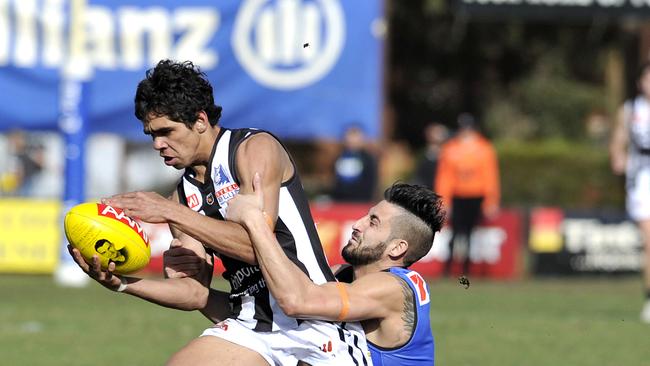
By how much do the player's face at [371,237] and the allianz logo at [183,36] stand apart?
11.3m

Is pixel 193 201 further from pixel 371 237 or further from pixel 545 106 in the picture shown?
pixel 545 106

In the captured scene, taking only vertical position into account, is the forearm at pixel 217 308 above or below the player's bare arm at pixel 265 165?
below

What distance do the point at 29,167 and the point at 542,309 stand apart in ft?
36.5

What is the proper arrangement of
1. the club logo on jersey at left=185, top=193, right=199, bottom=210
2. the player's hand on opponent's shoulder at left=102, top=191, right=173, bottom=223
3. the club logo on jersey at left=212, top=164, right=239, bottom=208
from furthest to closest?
the club logo on jersey at left=185, top=193, right=199, bottom=210 < the club logo on jersey at left=212, top=164, right=239, bottom=208 < the player's hand on opponent's shoulder at left=102, top=191, right=173, bottom=223

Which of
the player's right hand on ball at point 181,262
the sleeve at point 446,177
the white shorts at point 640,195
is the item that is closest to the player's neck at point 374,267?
the player's right hand on ball at point 181,262

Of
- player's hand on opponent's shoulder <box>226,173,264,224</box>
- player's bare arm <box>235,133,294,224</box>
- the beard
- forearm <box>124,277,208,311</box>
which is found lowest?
forearm <box>124,277,208,311</box>

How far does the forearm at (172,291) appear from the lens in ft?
21.9

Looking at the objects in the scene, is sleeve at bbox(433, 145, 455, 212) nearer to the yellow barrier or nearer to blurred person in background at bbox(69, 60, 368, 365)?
the yellow barrier

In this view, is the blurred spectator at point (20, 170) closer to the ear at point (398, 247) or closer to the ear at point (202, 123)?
the ear at point (202, 123)

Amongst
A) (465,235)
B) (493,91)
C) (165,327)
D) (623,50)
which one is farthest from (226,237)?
(493,91)

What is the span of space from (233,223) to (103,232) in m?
0.61

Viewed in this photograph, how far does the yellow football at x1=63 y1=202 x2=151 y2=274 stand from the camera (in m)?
6.07

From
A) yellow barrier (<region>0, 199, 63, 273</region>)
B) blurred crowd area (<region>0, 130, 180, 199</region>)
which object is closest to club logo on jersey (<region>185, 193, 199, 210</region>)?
yellow barrier (<region>0, 199, 63, 273</region>)

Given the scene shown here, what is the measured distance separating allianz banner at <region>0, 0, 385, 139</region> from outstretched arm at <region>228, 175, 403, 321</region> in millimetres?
11840
